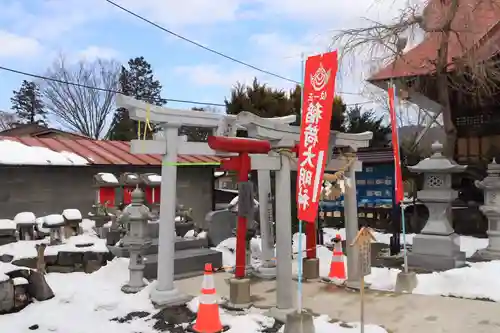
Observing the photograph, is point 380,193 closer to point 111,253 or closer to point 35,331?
point 111,253

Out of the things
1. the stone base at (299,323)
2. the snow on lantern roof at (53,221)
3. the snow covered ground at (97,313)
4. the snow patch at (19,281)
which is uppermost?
the snow on lantern roof at (53,221)

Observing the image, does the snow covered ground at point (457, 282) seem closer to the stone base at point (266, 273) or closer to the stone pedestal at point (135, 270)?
the stone base at point (266, 273)

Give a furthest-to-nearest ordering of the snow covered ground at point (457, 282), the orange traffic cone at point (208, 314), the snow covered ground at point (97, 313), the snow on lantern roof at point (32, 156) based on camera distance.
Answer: the snow on lantern roof at point (32, 156), the snow covered ground at point (457, 282), the snow covered ground at point (97, 313), the orange traffic cone at point (208, 314)

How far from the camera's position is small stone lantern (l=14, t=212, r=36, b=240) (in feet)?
32.2

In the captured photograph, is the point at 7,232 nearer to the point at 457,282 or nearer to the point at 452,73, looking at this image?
the point at 457,282

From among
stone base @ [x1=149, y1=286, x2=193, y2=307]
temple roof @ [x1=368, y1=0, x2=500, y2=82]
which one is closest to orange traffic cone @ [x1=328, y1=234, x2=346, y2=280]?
stone base @ [x1=149, y1=286, x2=193, y2=307]

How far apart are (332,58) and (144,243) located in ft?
14.6

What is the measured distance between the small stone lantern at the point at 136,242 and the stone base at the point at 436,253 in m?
6.18

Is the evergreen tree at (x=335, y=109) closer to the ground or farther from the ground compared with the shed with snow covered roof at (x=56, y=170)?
farther from the ground

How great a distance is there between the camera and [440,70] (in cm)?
1399

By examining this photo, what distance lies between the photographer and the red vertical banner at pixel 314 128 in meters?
5.34

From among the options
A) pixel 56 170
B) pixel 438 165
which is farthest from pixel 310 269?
pixel 56 170

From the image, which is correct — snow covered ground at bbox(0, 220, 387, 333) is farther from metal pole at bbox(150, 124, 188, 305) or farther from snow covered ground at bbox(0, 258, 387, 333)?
metal pole at bbox(150, 124, 188, 305)

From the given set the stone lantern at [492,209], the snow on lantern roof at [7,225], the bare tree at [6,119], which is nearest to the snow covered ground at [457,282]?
the stone lantern at [492,209]
